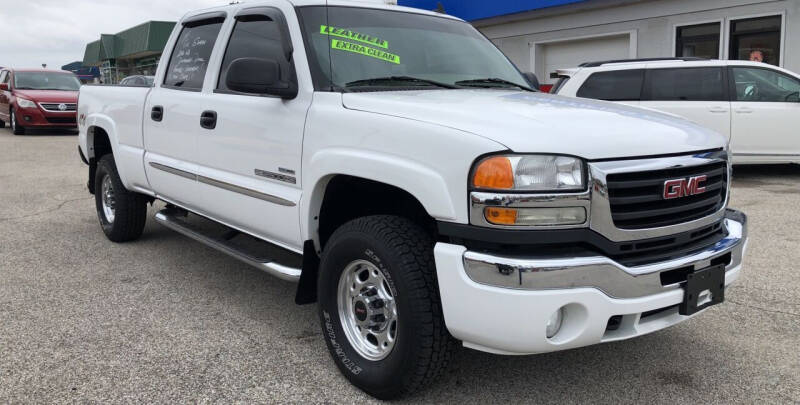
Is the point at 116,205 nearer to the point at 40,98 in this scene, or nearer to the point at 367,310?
the point at 367,310

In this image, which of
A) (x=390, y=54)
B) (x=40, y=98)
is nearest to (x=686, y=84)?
(x=390, y=54)

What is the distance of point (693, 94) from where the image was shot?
9273 millimetres

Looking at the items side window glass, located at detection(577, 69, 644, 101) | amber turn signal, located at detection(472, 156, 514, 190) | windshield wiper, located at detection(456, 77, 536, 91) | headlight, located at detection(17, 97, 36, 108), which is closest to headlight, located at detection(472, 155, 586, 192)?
amber turn signal, located at detection(472, 156, 514, 190)

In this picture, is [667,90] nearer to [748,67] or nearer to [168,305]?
[748,67]

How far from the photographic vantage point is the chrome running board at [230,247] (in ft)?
11.4

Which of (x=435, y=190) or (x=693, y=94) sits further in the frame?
(x=693, y=94)

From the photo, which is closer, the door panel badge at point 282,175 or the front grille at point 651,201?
the front grille at point 651,201

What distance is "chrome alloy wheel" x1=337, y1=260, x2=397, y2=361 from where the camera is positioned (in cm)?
294

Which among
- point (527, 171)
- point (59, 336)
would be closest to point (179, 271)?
point (59, 336)

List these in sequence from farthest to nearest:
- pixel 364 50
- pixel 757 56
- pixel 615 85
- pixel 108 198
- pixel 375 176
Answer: pixel 757 56
pixel 615 85
pixel 108 198
pixel 364 50
pixel 375 176

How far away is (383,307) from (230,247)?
1.42m

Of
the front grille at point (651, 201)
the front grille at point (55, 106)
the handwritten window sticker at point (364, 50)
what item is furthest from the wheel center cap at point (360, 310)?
the front grille at point (55, 106)

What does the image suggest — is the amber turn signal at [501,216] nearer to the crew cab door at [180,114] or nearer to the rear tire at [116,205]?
the crew cab door at [180,114]

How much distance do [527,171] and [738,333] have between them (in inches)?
80.7
